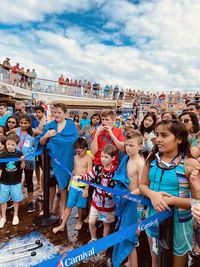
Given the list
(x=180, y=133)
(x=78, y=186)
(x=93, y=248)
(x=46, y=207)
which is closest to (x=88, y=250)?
(x=93, y=248)

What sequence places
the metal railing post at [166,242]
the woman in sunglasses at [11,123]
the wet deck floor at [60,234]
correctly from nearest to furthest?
the metal railing post at [166,242]
the wet deck floor at [60,234]
the woman in sunglasses at [11,123]

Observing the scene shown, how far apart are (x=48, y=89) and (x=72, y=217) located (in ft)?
51.3

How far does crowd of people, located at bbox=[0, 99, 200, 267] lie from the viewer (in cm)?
175

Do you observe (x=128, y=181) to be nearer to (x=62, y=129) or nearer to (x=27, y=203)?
(x=62, y=129)

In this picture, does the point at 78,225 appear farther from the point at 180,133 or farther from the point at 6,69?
the point at 6,69

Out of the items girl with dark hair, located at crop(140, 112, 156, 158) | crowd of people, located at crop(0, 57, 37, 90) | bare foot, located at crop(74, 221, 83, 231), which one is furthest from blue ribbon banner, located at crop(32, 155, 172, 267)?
crowd of people, located at crop(0, 57, 37, 90)

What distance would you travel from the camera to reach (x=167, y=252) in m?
1.56

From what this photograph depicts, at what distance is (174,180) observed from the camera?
1739 millimetres

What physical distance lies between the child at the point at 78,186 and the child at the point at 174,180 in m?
1.58

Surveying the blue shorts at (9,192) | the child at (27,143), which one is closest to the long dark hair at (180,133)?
the blue shorts at (9,192)

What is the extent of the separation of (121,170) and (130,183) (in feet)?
0.57

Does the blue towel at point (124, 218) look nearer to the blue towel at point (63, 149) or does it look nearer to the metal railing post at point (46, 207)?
the blue towel at point (63, 149)

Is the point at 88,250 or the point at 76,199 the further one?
the point at 76,199

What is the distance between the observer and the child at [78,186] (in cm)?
335
